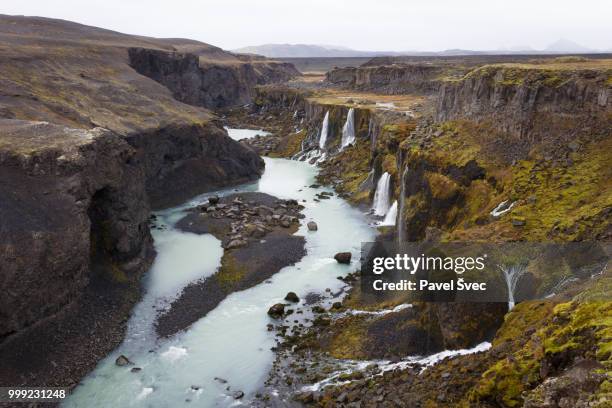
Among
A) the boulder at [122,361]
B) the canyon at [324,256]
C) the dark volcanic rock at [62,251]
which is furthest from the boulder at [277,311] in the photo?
the dark volcanic rock at [62,251]

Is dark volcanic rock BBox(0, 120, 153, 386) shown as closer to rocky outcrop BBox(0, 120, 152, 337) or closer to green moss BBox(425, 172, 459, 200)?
rocky outcrop BBox(0, 120, 152, 337)

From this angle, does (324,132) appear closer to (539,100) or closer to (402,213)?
(402,213)

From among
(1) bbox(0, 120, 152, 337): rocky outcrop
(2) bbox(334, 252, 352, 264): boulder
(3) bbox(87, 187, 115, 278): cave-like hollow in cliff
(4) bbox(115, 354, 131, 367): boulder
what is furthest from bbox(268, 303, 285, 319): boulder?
(3) bbox(87, 187, 115, 278): cave-like hollow in cliff

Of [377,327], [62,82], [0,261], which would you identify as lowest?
[377,327]

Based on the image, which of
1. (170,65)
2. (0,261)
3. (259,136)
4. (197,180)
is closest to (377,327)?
(0,261)

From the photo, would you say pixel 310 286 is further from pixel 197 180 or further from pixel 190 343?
pixel 197 180

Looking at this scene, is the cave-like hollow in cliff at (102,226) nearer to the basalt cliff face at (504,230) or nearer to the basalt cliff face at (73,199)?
the basalt cliff face at (73,199)
